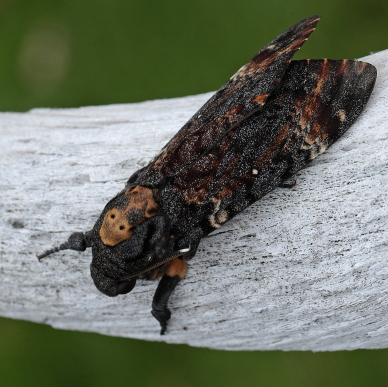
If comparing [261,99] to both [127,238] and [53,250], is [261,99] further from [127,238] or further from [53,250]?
[53,250]

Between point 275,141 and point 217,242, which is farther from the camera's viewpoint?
point 217,242

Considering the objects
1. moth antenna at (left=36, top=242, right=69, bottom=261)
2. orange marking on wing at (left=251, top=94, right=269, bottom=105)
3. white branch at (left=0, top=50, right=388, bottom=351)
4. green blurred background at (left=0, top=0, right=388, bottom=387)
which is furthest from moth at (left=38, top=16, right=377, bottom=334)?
green blurred background at (left=0, top=0, right=388, bottom=387)

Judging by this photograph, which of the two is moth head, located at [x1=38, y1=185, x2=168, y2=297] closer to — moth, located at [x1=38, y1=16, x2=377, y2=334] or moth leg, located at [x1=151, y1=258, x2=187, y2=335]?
moth, located at [x1=38, y1=16, x2=377, y2=334]

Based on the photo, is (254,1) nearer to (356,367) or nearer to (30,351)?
(356,367)

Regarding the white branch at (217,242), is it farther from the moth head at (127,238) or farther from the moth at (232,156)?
the moth head at (127,238)

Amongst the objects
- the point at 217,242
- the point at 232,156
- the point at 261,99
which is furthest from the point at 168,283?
the point at 261,99

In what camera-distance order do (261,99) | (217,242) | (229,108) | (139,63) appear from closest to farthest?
(261,99), (229,108), (217,242), (139,63)
